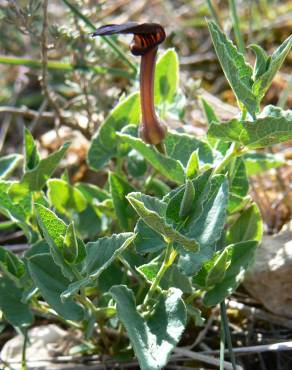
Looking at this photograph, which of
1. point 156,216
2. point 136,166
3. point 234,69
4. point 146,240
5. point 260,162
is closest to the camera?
point 156,216

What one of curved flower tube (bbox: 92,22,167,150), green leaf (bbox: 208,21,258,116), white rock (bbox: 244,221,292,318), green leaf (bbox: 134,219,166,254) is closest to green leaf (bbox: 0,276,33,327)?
green leaf (bbox: 134,219,166,254)

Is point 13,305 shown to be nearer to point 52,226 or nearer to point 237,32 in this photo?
point 52,226

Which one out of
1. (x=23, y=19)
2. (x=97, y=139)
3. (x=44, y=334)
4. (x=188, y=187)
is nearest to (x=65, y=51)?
(x=23, y=19)

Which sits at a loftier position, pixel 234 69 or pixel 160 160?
pixel 234 69

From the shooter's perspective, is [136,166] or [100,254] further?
[136,166]

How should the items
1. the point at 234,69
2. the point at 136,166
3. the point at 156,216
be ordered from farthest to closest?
the point at 136,166 < the point at 234,69 < the point at 156,216

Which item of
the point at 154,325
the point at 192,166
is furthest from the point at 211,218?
the point at 154,325
